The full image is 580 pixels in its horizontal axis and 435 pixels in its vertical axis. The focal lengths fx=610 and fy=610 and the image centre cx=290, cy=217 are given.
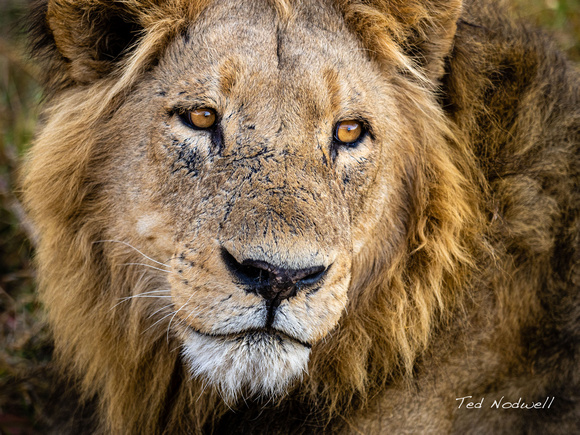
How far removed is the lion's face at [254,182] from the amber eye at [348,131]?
23 mm

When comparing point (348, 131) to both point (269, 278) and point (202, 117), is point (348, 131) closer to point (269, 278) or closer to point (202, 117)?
point (202, 117)

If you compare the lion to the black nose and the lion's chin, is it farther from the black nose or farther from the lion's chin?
the black nose

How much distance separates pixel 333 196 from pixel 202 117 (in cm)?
67

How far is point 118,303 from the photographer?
2973 millimetres

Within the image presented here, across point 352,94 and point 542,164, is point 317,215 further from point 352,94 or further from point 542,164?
point 542,164

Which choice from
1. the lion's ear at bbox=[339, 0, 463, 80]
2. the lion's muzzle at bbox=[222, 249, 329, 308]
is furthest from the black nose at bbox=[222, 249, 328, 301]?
the lion's ear at bbox=[339, 0, 463, 80]

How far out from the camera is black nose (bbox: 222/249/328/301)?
2215mm

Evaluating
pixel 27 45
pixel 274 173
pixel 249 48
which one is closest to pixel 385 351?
pixel 274 173

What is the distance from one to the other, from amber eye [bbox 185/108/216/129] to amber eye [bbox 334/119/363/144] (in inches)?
22.2

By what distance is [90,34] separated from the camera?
2824mm

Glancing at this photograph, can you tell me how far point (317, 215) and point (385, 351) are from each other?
0.89 meters

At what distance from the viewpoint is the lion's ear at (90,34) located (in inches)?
108

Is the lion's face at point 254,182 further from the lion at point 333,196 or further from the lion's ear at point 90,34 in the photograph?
the lion's ear at point 90,34

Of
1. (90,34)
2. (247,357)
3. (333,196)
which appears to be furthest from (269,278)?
(90,34)
